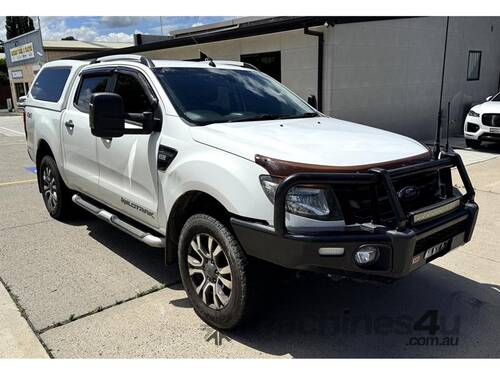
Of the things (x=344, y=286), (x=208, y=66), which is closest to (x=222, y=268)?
(x=344, y=286)

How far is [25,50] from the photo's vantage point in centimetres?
3478

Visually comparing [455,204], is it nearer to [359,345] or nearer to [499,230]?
[359,345]

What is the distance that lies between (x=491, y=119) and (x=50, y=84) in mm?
9437

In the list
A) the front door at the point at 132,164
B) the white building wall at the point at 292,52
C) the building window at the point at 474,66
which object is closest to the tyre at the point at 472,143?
the white building wall at the point at 292,52

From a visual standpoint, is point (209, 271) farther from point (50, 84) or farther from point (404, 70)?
point (404, 70)

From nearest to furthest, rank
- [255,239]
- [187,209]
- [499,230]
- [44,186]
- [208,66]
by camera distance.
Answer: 1. [255,239]
2. [187,209]
3. [208,66]
4. [499,230]
5. [44,186]

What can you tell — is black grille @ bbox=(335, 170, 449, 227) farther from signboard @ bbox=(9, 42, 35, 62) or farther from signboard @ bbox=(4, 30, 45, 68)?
signboard @ bbox=(9, 42, 35, 62)

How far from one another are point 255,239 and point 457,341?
1627 millimetres

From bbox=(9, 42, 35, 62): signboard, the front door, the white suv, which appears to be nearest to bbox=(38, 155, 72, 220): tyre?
the front door

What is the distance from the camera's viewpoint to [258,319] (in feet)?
10.2

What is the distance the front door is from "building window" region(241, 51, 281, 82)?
7912 mm

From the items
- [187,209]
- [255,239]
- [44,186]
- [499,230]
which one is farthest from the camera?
[44,186]

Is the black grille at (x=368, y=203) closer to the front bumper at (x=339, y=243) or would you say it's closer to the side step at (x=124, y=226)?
the front bumper at (x=339, y=243)

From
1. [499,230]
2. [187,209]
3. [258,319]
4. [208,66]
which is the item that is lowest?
[499,230]
